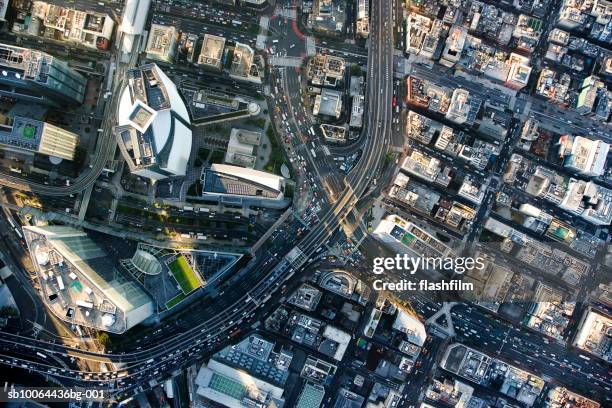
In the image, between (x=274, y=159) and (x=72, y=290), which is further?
(x=274, y=159)

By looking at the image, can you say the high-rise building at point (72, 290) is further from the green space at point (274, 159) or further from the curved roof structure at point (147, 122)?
the green space at point (274, 159)

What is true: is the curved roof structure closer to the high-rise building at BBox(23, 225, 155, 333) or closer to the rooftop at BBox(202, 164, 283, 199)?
the rooftop at BBox(202, 164, 283, 199)

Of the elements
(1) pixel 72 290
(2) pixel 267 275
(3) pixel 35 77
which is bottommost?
(1) pixel 72 290

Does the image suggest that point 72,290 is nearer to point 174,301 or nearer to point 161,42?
point 174,301

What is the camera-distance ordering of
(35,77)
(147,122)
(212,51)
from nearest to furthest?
1. (147,122)
2. (35,77)
3. (212,51)

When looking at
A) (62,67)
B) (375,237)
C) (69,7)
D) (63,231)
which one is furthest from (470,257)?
(69,7)

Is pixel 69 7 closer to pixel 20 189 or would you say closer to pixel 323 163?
pixel 20 189

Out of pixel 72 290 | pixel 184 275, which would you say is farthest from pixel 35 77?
pixel 184 275

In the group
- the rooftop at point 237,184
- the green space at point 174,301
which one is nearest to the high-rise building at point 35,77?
the rooftop at point 237,184
